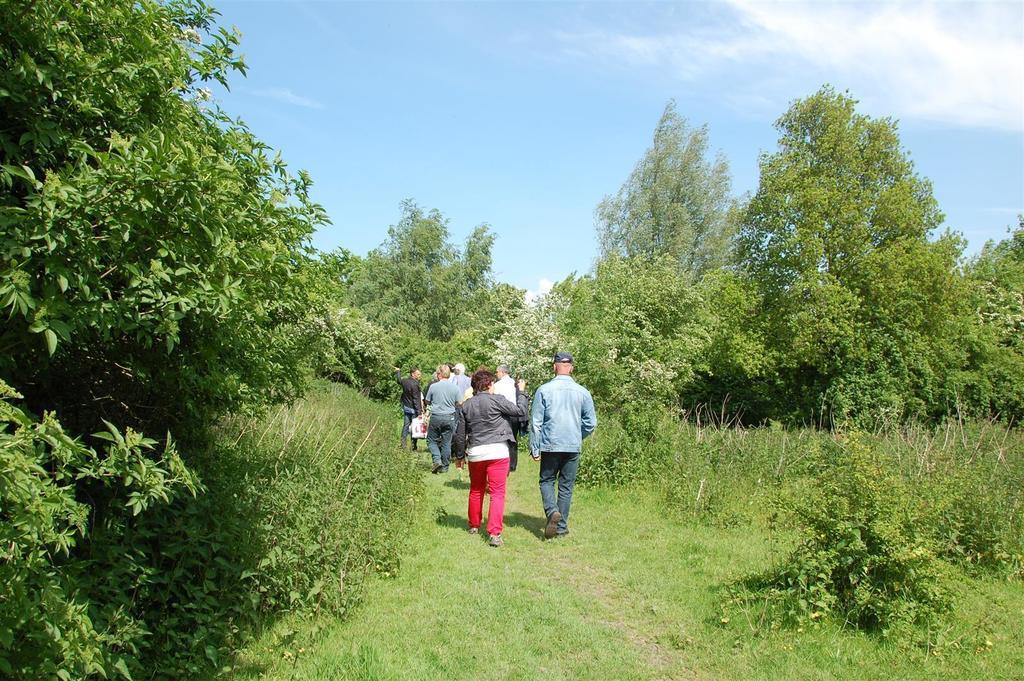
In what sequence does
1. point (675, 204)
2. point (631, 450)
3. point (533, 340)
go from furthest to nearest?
point (675, 204) → point (533, 340) → point (631, 450)

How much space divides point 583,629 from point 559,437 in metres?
2.88

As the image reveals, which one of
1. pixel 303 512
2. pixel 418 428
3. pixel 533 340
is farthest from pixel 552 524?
pixel 533 340

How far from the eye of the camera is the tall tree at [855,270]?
22734 mm

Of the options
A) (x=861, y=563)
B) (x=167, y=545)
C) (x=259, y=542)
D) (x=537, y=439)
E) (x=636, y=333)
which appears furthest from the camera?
(x=636, y=333)

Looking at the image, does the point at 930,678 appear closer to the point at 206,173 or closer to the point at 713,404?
the point at 206,173

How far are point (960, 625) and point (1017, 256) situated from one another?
48.4 m

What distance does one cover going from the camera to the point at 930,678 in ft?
15.2

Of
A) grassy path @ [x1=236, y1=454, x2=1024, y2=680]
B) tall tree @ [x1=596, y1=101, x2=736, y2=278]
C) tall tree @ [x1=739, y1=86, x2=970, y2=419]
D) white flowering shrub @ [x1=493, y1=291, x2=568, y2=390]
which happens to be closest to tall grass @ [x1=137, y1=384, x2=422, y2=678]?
grassy path @ [x1=236, y1=454, x2=1024, y2=680]

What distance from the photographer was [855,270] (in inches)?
918

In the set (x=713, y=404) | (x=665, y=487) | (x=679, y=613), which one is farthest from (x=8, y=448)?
(x=713, y=404)

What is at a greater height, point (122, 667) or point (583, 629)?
point (122, 667)

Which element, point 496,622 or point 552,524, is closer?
point 496,622

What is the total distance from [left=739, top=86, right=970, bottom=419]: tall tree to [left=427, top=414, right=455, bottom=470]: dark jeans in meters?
14.5

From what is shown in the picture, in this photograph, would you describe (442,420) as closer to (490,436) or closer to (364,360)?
A: (490,436)
